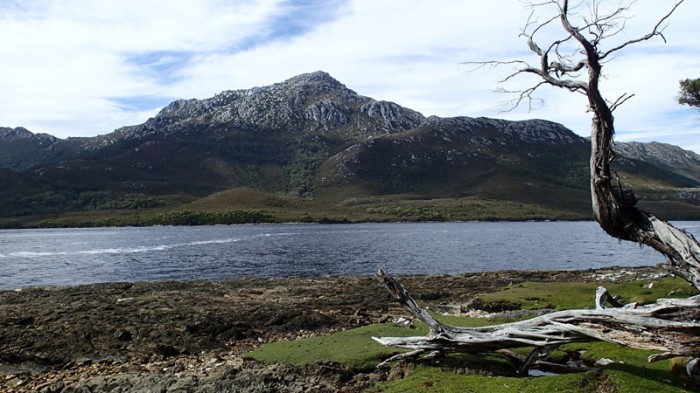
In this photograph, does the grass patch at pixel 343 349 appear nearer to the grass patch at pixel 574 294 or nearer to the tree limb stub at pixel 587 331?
the tree limb stub at pixel 587 331

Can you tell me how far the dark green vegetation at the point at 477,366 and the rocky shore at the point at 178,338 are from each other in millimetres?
1055

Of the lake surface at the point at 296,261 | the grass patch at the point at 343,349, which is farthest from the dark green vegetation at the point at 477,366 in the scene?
the lake surface at the point at 296,261

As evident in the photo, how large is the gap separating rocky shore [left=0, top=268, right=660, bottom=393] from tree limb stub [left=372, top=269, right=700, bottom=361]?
255cm

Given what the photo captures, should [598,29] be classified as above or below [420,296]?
above

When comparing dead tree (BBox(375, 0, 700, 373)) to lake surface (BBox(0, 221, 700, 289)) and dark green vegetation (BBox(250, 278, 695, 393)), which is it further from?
lake surface (BBox(0, 221, 700, 289))

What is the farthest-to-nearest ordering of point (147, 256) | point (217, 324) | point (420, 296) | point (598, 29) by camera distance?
1. point (147, 256)
2. point (420, 296)
3. point (217, 324)
4. point (598, 29)

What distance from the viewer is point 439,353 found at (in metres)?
16.7

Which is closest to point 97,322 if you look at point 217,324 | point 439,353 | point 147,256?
point 217,324

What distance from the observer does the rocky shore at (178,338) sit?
17.1 m

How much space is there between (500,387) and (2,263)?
311 feet

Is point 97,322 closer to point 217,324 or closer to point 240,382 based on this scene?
point 217,324

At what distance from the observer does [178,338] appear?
2459 cm

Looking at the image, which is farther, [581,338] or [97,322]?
[97,322]

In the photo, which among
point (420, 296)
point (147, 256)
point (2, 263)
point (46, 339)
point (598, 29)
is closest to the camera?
point (598, 29)
